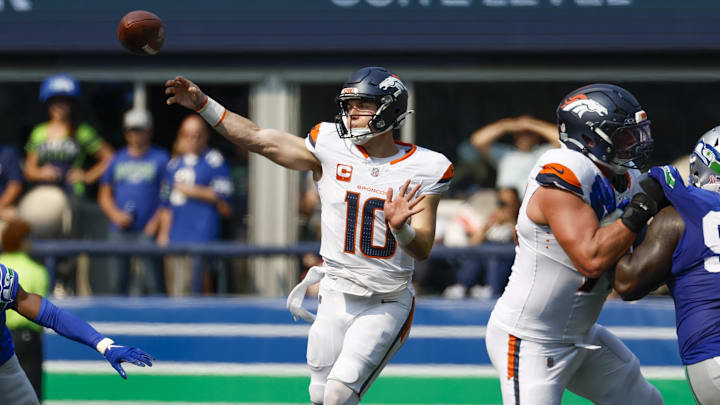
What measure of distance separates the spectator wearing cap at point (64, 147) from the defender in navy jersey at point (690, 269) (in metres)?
5.61

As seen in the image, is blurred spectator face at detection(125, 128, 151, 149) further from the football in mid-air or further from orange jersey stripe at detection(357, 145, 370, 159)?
orange jersey stripe at detection(357, 145, 370, 159)

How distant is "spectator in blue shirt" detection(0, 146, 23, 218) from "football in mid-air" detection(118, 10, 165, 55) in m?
3.52

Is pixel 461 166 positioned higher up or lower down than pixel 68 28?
lower down

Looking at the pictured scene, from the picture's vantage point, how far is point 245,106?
352 inches

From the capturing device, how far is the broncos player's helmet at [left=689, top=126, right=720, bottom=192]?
441 cm

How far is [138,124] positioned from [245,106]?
872 mm

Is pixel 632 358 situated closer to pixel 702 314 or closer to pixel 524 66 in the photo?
→ pixel 702 314

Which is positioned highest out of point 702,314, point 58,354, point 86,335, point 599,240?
point 599,240

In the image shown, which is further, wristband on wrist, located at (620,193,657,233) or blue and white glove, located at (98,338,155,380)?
blue and white glove, located at (98,338,155,380)

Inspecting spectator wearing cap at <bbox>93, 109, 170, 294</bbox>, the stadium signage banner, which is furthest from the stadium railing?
the stadium signage banner

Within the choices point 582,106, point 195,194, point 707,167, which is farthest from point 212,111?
point 195,194

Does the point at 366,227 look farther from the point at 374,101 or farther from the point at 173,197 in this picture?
the point at 173,197

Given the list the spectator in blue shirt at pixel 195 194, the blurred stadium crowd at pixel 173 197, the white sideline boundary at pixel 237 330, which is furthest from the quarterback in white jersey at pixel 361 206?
the spectator in blue shirt at pixel 195 194

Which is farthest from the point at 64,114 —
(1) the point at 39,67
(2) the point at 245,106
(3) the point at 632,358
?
(3) the point at 632,358
